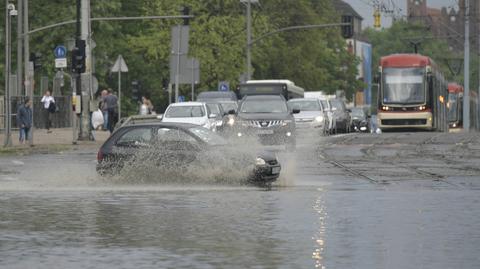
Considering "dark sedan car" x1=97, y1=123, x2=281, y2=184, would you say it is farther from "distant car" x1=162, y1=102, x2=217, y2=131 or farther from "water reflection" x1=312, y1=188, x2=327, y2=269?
A: "distant car" x1=162, y1=102, x2=217, y2=131

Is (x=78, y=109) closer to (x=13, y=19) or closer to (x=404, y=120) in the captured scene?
(x=404, y=120)

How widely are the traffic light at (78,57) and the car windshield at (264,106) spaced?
6788 millimetres

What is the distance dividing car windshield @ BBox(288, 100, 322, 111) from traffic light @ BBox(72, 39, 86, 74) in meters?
10.6

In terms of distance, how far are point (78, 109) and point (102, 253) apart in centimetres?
3474

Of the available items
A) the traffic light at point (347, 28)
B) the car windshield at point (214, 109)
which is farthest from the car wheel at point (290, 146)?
the traffic light at point (347, 28)

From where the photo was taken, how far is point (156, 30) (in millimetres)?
85688

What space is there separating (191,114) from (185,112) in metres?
0.22

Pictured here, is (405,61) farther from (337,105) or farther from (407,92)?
(337,105)

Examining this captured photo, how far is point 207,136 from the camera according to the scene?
89.7 ft

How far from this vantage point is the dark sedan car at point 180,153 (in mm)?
25984

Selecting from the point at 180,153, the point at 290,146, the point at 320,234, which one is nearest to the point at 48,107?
the point at 290,146

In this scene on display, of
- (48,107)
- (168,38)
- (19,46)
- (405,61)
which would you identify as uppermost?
(168,38)

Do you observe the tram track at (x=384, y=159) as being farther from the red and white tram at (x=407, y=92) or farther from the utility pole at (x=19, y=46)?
the utility pole at (x=19, y=46)

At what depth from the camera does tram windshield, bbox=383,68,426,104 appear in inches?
2426
